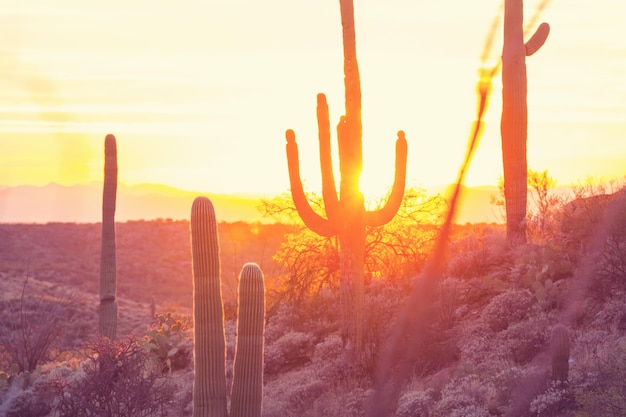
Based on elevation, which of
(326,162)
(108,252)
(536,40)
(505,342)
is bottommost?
(505,342)

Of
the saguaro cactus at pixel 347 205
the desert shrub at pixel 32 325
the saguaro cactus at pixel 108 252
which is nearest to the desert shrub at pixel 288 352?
the saguaro cactus at pixel 347 205

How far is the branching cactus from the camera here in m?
11.4

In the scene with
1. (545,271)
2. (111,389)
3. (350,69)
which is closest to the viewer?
(111,389)

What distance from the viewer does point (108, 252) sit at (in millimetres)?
20359

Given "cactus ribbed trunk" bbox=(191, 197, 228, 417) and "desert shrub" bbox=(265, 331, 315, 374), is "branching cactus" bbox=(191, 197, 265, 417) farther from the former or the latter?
"desert shrub" bbox=(265, 331, 315, 374)

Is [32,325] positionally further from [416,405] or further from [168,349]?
[416,405]

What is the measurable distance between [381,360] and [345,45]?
18.2 feet

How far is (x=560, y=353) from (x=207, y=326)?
4.59 m

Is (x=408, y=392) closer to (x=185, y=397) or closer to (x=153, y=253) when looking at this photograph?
(x=185, y=397)

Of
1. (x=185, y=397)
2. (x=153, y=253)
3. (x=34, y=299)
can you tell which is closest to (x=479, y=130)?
(x=185, y=397)

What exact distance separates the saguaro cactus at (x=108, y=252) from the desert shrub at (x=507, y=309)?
31.2 ft

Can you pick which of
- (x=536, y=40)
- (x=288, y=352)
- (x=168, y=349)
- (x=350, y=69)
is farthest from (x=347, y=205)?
(x=536, y=40)

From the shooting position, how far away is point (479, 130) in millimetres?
10570

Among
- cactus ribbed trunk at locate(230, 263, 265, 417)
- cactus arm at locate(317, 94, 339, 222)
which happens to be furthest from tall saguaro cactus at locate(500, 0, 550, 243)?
cactus ribbed trunk at locate(230, 263, 265, 417)
